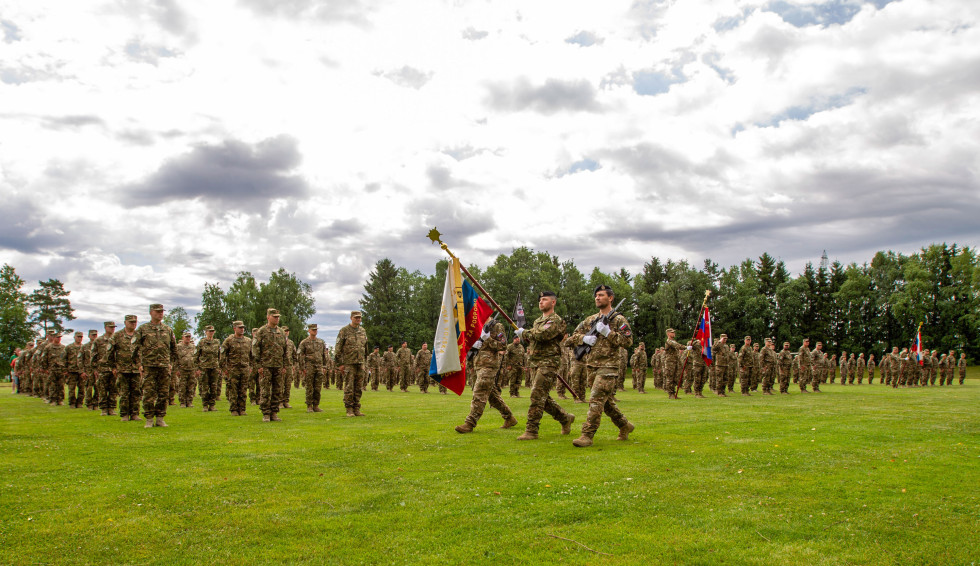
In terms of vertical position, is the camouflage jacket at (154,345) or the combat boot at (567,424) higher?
the camouflage jacket at (154,345)

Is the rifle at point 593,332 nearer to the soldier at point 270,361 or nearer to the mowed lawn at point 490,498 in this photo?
the mowed lawn at point 490,498

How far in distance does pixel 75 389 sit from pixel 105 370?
5.48 metres

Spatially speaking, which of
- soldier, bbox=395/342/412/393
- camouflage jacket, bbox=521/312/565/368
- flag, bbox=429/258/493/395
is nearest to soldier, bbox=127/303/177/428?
→ flag, bbox=429/258/493/395

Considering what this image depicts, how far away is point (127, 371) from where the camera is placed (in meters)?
13.7

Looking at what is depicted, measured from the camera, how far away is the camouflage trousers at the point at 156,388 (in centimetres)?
1259

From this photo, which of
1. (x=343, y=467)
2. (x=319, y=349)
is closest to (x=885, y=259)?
(x=319, y=349)

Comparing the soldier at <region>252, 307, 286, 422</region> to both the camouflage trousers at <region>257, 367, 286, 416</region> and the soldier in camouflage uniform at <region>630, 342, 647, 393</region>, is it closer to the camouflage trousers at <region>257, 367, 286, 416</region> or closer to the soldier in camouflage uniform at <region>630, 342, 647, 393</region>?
the camouflage trousers at <region>257, 367, 286, 416</region>

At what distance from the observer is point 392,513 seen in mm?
5824

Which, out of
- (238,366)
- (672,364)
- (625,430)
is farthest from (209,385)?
(672,364)

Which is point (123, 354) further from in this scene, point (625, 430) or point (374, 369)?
point (374, 369)

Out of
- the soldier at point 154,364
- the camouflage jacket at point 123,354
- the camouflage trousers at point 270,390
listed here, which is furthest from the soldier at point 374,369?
the soldier at point 154,364

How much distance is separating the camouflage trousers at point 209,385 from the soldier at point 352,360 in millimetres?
4575

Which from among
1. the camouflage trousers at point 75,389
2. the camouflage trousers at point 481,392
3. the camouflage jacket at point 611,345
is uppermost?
the camouflage jacket at point 611,345

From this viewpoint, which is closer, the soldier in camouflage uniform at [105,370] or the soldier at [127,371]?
the soldier at [127,371]
